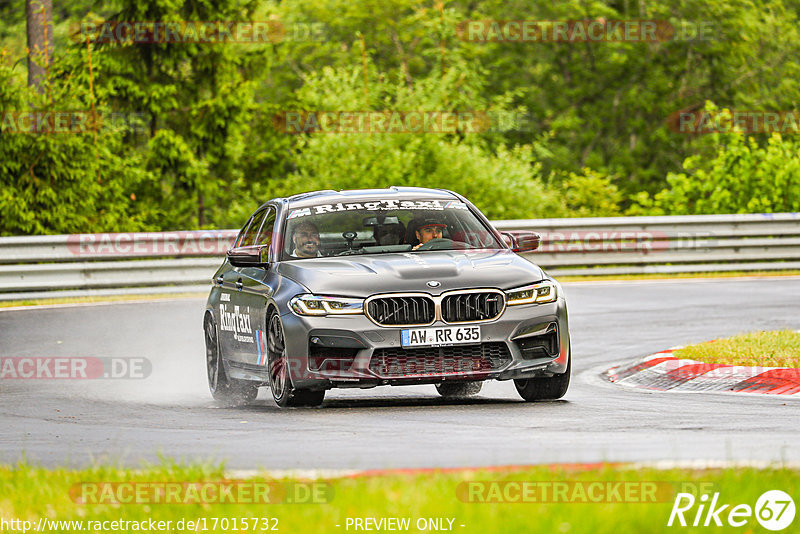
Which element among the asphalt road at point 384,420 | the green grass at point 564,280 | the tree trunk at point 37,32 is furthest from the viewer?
the tree trunk at point 37,32

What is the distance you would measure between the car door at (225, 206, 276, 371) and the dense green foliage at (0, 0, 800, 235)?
13686 millimetres

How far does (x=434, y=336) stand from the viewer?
10117 millimetres

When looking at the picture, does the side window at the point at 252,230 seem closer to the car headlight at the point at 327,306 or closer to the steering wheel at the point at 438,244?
the steering wheel at the point at 438,244

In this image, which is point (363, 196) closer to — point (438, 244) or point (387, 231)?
point (387, 231)

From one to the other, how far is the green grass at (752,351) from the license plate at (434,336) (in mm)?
3145

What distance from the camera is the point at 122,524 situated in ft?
19.3

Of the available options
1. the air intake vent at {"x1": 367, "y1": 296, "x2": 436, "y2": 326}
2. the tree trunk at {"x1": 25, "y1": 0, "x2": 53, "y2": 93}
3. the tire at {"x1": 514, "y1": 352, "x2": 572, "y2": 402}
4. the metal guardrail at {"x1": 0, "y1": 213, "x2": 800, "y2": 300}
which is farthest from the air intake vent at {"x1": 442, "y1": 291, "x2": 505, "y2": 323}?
the tree trunk at {"x1": 25, "y1": 0, "x2": 53, "y2": 93}

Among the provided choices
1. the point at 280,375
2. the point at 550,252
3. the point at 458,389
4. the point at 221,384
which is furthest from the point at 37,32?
the point at 280,375

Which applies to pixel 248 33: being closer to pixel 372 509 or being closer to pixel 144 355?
pixel 144 355

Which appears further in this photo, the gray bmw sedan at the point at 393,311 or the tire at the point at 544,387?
the tire at the point at 544,387

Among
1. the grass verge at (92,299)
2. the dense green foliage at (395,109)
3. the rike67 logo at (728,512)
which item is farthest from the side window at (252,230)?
the dense green foliage at (395,109)

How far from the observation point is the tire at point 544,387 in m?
10.8

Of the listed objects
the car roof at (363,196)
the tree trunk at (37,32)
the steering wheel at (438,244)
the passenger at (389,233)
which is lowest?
the steering wheel at (438,244)

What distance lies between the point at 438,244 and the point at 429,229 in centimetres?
21
